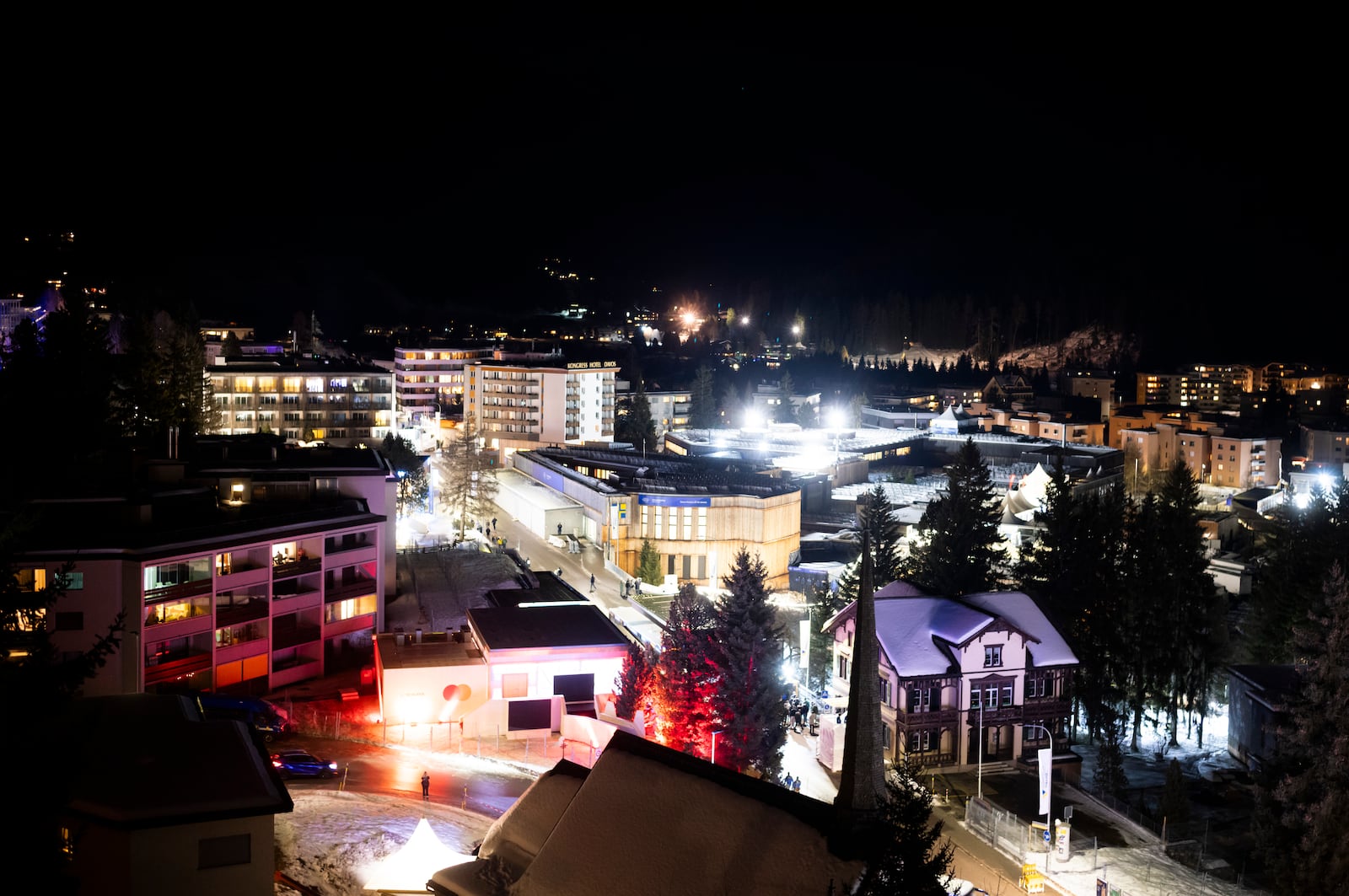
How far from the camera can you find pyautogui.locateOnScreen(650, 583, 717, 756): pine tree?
62.6 ft

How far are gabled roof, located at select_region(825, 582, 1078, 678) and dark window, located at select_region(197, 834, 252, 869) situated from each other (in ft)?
40.5

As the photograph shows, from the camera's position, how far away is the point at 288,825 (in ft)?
44.7

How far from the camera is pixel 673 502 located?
3441 cm

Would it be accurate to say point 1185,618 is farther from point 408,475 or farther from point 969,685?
point 408,475

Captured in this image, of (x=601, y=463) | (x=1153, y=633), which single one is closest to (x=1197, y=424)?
(x=601, y=463)

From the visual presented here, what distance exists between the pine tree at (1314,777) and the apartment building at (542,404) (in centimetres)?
4118

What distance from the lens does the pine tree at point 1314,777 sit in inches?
635

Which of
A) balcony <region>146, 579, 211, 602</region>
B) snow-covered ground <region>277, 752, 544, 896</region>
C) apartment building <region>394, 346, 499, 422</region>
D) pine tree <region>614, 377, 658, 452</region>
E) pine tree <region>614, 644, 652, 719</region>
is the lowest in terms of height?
snow-covered ground <region>277, 752, 544, 896</region>

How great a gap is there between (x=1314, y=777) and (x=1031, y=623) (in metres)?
5.53

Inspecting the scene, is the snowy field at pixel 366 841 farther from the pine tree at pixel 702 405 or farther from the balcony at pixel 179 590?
the pine tree at pixel 702 405

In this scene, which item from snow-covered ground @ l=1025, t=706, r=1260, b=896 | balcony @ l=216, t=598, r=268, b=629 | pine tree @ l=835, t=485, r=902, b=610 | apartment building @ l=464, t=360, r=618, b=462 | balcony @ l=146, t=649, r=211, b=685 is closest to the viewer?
snow-covered ground @ l=1025, t=706, r=1260, b=896

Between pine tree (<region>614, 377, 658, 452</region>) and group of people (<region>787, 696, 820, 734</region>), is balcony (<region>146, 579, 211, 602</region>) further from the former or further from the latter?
pine tree (<region>614, 377, 658, 452</region>)

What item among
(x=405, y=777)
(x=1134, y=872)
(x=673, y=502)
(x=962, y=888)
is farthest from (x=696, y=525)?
(x=962, y=888)

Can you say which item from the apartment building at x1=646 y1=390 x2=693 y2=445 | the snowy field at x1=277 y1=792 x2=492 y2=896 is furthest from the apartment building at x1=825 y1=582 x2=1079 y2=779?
the apartment building at x1=646 y1=390 x2=693 y2=445
